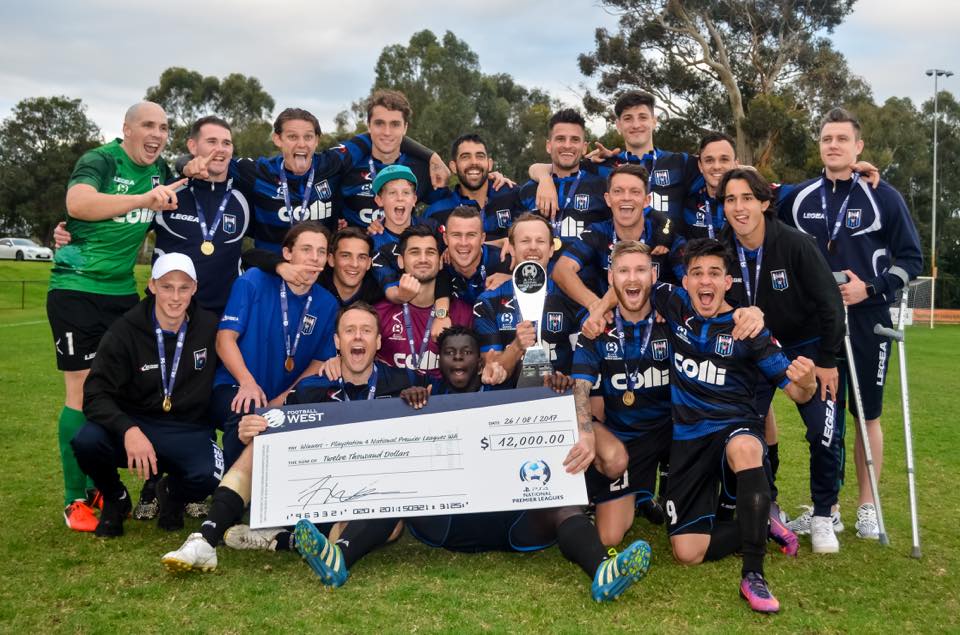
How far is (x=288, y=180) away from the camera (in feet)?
19.8

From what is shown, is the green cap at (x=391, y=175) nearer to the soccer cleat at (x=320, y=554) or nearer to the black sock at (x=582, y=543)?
the soccer cleat at (x=320, y=554)

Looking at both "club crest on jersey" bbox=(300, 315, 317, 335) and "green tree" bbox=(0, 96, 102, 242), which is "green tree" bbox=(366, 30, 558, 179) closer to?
"green tree" bbox=(0, 96, 102, 242)

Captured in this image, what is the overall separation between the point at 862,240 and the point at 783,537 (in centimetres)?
212

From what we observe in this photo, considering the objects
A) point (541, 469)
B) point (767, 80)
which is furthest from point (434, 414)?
point (767, 80)

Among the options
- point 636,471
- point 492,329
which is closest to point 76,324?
point 492,329

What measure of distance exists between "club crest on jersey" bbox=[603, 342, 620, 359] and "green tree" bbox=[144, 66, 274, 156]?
4791cm

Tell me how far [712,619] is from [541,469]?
1.16 meters

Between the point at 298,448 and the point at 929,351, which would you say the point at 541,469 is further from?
the point at 929,351

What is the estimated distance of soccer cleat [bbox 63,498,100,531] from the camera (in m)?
4.84

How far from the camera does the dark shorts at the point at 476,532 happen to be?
176 inches

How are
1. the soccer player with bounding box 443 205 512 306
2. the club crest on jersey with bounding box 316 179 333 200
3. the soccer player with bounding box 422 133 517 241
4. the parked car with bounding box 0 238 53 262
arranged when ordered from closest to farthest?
the soccer player with bounding box 443 205 512 306 → the club crest on jersey with bounding box 316 179 333 200 → the soccer player with bounding box 422 133 517 241 → the parked car with bounding box 0 238 53 262

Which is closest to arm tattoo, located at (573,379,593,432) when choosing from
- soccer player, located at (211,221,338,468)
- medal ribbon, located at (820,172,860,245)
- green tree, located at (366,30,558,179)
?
soccer player, located at (211,221,338,468)

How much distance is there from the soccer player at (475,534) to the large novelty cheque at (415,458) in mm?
109

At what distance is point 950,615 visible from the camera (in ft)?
12.2
